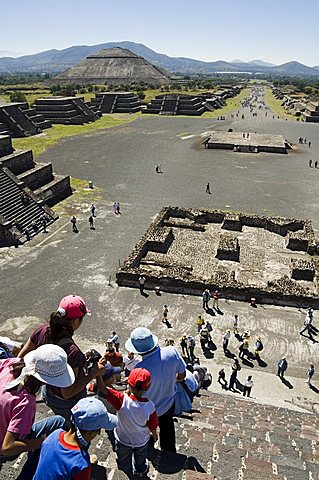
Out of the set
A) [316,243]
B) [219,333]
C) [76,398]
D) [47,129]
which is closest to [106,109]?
[47,129]

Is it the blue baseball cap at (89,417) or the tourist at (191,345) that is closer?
the blue baseball cap at (89,417)

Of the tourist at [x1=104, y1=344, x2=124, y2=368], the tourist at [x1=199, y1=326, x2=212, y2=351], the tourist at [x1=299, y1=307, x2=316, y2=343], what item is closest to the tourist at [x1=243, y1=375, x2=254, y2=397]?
the tourist at [x1=199, y1=326, x2=212, y2=351]

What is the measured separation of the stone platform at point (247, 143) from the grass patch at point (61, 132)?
1622 centimetres

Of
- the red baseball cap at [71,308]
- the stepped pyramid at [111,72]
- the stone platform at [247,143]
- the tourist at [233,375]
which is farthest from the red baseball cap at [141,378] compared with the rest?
the stepped pyramid at [111,72]

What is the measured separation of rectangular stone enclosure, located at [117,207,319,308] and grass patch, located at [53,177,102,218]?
5191 mm

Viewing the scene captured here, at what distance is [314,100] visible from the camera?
74.7 m

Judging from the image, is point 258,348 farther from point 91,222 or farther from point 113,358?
point 91,222

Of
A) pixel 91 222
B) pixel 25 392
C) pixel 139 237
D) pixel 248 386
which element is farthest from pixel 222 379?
pixel 91 222

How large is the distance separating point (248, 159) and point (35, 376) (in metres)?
35.1

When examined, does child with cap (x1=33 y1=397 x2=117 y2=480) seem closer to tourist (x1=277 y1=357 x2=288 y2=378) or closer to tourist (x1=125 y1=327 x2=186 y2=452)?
tourist (x1=125 y1=327 x2=186 y2=452)

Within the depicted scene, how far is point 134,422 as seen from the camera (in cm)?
412

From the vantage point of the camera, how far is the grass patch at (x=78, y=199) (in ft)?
74.4

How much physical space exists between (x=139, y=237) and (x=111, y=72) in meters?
113

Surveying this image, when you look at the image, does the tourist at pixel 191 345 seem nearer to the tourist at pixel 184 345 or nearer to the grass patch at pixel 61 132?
the tourist at pixel 184 345
